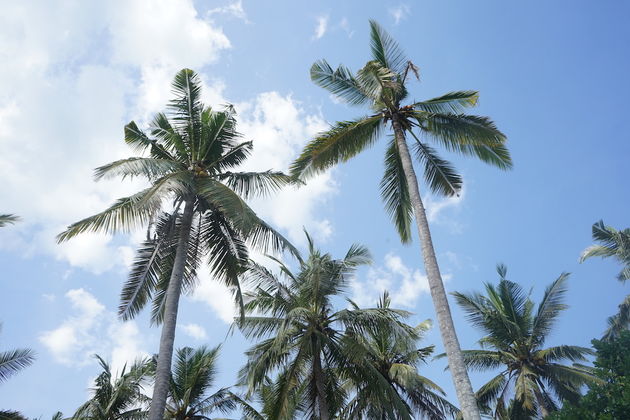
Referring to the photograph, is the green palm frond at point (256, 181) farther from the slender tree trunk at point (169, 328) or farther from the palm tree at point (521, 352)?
the palm tree at point (521, 352)

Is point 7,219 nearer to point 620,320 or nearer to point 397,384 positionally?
point 397,384

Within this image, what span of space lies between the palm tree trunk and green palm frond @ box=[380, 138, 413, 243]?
157cm

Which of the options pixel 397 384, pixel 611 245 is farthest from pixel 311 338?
pixel 611 245

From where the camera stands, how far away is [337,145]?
1623 centimetres

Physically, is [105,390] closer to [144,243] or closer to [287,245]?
[144,243]

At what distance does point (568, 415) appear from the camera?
1245 cm

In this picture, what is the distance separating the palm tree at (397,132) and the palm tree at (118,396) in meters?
10.4

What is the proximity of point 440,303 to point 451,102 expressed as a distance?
6458 millimetres

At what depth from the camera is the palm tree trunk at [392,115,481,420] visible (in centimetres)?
1073

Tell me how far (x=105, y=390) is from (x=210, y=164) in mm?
10275

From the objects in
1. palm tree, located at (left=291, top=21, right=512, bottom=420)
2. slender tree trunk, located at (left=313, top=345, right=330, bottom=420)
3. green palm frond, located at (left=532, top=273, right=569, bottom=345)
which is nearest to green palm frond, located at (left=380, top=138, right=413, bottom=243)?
palm tree, located at (left=291, top=21, right=512, bottom=420)

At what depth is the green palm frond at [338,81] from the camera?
16641mm

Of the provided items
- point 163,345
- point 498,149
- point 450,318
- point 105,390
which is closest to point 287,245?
point 163,345

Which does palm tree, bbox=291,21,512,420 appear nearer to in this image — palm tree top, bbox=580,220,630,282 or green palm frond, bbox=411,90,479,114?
green palm frond, bbox=411,90,479,114
